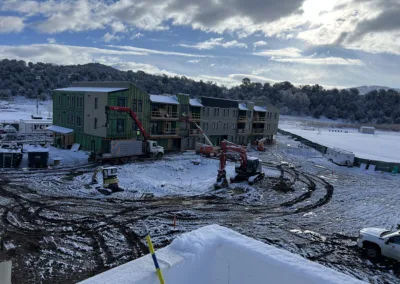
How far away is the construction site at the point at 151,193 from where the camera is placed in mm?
15109

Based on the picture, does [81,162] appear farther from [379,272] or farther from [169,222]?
[379,272]

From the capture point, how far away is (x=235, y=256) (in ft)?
22.9

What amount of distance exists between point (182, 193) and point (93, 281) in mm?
20325

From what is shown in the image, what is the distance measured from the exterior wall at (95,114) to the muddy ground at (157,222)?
26.7 ft

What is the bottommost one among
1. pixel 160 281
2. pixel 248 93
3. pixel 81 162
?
pixel 81 162

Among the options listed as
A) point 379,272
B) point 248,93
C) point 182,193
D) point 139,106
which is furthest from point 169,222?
point 248,93

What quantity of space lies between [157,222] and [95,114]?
23657mm

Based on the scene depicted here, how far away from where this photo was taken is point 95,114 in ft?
126

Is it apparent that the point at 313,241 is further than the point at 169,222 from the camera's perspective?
No

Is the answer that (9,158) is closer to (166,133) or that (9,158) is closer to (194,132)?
(166,133)

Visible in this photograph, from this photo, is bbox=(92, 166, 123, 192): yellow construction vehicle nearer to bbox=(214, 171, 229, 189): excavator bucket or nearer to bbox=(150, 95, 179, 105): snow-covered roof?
bbox=(214, 171, 229, 189): excavator bucket

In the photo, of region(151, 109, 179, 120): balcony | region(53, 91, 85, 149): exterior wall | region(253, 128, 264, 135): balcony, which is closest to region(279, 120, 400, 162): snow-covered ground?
region(253, 128, 264, 135): balcony

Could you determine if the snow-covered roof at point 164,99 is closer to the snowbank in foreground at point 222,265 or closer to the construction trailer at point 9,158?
the construction trailer at point 9,158

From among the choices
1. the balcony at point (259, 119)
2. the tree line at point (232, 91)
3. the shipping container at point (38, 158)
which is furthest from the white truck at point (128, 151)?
the tree line at point (232, 91)
